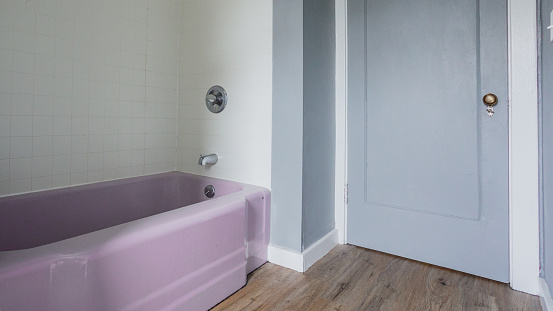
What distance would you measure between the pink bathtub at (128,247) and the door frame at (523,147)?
3.85 ft

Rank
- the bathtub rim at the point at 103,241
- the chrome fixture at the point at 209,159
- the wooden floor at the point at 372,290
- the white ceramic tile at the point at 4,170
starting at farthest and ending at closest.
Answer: the chrome fixture at the point at 209,159
the white ceramic tile at the point at 4,170
the wooden floor at the point at 372,290
the bathtub rim at the point at 103,241

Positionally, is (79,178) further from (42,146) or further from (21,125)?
(21,125)

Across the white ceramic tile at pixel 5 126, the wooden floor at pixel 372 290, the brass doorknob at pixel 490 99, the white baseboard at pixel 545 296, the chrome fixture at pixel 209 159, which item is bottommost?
the wooden floor at pixel 372 290

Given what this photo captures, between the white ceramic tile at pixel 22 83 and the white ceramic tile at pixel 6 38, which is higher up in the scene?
the white ceramic tile at pixel 6 38

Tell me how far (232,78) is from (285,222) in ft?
3.01

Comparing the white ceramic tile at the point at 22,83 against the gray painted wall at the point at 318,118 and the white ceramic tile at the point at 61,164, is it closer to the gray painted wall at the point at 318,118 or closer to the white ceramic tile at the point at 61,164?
the white ceramic tile at the point at 61,164

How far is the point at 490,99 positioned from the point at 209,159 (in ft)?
4.90

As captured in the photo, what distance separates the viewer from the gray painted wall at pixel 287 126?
59.7 inches

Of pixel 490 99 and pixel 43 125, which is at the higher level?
pixel 490 99

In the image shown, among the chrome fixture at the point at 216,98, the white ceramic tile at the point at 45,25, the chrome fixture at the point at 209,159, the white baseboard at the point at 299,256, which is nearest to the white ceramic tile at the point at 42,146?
the white ceramic tile at the point at 45,25

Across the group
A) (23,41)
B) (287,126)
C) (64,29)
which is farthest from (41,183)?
(287,126)

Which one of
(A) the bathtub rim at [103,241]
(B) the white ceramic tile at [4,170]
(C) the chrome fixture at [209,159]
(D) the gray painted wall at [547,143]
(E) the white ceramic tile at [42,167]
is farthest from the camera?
(C) the chrome fixture at [209,159]

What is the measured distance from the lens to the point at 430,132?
1535 millimetres

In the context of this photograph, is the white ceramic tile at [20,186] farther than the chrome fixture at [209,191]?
No
